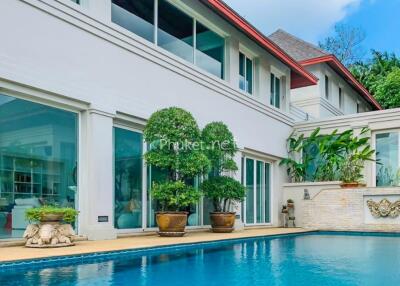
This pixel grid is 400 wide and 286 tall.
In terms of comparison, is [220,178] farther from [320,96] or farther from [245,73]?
[320,96]

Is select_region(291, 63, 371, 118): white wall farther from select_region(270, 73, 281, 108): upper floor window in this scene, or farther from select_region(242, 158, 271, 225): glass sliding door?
select_region(242, 158, 271, 225): glass sliding door

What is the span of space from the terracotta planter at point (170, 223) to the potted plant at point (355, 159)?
6.91 meters

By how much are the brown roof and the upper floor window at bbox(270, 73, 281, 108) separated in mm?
3919

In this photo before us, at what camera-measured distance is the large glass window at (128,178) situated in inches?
351

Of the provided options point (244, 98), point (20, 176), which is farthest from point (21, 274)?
point (244, 98)

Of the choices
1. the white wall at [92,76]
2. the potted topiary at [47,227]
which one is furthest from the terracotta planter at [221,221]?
the potted topiary at [47,227]

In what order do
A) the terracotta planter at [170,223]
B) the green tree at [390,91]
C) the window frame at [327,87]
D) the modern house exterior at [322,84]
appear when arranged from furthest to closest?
1. the green tree at [390,91]
2. the window frame at [327,87]
3. the modern house exterior at [322,84]
4. the terracotta planter at [170,223]

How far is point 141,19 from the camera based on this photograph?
9859 mm

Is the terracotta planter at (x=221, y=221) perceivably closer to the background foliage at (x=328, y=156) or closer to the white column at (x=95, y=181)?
the white column at (x=95, y=181)

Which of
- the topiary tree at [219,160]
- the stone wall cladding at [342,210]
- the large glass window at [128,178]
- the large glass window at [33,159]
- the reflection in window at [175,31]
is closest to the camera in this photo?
the large glass window at [33,159]

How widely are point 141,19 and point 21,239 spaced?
5318 millimetres

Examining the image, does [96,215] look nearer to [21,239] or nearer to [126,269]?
[21,239]

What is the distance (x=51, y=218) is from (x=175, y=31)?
6.00m

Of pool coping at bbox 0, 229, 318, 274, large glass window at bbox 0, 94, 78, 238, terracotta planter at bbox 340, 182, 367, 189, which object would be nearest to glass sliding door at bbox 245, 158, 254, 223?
terracotta planter at bbox 340, 182, 367, 189
